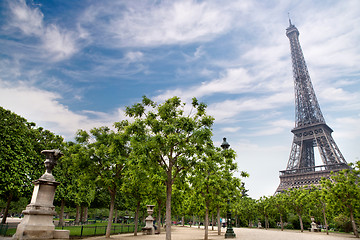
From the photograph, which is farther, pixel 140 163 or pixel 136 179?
pixel 136 179

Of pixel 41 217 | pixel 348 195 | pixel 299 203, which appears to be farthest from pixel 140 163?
pixel 299 203

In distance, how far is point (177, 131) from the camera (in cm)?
1744

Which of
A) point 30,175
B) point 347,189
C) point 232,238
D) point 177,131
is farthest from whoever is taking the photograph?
point 347,189

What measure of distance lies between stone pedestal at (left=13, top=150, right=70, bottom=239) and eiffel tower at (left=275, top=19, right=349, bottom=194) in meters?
76.0

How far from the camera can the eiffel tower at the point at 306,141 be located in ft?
247

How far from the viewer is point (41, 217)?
12383 millimetres

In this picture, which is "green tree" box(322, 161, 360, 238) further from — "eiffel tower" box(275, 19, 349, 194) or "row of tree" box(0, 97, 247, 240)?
"eiffel tower" box(275, 19, 349, 194)

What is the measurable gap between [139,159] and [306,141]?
281ft

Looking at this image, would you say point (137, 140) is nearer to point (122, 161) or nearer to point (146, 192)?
point (122, 161)

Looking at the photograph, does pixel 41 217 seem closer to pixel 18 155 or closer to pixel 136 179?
pixel 136 179

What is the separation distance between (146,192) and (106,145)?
22.8 feet

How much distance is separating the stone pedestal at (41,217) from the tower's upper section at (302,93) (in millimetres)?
91757

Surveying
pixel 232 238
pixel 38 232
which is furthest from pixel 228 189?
pixel 38 232

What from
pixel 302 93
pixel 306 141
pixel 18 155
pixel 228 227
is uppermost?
pixel 302 93
